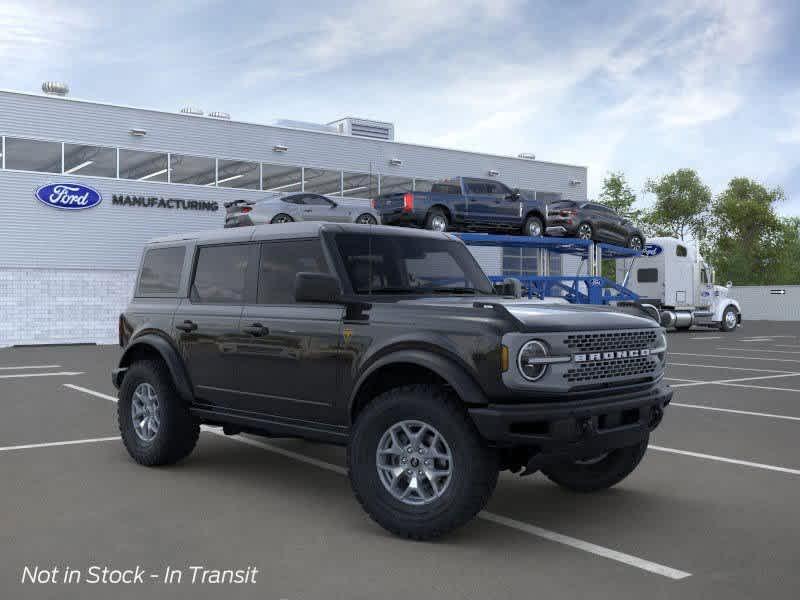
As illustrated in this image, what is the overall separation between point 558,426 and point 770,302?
52735 millimetres

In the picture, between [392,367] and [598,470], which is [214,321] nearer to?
[392,367]

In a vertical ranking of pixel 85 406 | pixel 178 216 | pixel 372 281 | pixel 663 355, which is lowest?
pixel 85 406

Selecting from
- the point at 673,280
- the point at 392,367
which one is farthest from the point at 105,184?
the point at 392,367

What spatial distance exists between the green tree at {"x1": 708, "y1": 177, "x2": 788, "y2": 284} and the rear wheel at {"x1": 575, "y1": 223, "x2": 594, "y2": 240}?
49220 mm

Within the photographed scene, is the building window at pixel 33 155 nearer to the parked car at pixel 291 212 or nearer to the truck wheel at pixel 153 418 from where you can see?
the parked car at pixel 291 212

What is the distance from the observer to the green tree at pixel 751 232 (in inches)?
2822

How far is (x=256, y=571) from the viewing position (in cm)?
437

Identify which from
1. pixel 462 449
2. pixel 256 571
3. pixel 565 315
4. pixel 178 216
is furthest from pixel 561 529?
pixel 178 216

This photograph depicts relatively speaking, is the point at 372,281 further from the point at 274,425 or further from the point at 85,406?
the point at 85,406

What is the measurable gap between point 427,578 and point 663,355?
2.48 metres

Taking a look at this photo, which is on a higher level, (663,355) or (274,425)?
(663,355)

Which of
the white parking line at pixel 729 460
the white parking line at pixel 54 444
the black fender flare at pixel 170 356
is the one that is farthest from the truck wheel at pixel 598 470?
the white parking line at pixel 54 444

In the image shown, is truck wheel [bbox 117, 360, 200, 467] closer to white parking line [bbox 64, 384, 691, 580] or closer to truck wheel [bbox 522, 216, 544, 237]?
white parking line [bbox 64, 384, 691, 580]

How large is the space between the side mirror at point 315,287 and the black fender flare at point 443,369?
541mm
